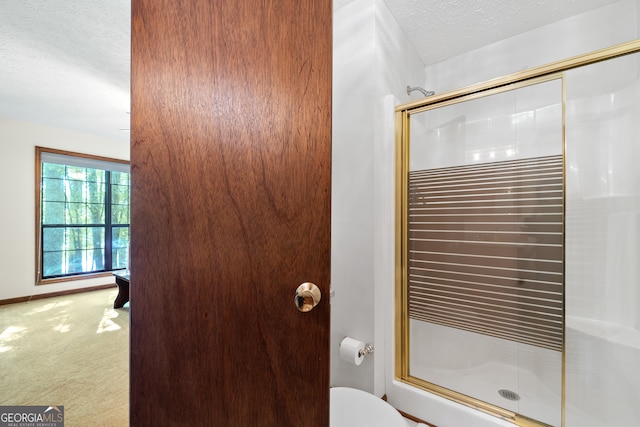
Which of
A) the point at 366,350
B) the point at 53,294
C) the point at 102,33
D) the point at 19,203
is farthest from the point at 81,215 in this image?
the point at 366,350

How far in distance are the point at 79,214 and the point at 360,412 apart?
16.3 feet

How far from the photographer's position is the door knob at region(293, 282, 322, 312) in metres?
0.70

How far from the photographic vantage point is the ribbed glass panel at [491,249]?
4.24ft

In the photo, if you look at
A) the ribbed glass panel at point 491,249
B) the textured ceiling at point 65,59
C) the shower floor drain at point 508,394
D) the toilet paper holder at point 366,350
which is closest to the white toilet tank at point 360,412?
the toilet paper holder at point 366,350

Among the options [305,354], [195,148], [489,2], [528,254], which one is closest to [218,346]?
[305,354]

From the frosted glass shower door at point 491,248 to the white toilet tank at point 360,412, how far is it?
454 mm

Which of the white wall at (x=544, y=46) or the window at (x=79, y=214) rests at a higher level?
the white wall at (x=544, y=46)

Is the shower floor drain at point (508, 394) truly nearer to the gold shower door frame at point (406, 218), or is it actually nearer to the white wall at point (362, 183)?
the gold shower door frame at point (406, 218)

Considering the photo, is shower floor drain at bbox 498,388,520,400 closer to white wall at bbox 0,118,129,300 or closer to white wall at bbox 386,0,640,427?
white wall at bbox 386,0,640,427

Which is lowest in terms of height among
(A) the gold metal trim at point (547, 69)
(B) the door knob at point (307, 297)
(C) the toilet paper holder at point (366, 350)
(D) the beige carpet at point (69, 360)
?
(D) the beige carpet at point (69, 360)

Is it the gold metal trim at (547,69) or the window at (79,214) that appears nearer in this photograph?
the gold metal trim at (547,69)

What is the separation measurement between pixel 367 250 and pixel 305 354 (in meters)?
0.86

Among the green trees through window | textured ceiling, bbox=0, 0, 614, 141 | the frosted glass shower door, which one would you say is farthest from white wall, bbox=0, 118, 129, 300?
the frosted glass shower door

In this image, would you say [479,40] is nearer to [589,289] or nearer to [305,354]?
[589,289]
